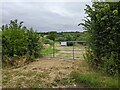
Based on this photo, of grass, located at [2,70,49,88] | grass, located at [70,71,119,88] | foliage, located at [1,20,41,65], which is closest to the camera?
grass, located at [70,71,119,88]

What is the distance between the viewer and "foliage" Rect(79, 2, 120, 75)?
6516 mm

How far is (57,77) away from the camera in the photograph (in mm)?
6637

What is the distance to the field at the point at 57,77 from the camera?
6188 millimetres

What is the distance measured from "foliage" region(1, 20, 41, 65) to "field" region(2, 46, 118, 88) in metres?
0.95

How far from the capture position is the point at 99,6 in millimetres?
6859

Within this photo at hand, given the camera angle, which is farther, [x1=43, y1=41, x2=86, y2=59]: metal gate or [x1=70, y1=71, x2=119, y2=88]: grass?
[x1=43, y1=41, x2=86, y2=59]: metal gate

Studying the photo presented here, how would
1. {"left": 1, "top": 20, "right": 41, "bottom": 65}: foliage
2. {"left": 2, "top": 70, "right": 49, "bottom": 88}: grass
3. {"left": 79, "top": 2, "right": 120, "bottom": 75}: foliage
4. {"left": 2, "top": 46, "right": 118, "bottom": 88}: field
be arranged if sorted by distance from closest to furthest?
{"left": 2, "top": 46, "right": 118, "bottom": 88}: field
{"left": 2, "top": 70, "right": 49, "bottom": 88}: grass
{"left": 79, "top": 2, "right": 120, "bottom": 75}: foliage
{"left": 1, "top": 20, "right": 41, "bottom": 65}: foliage

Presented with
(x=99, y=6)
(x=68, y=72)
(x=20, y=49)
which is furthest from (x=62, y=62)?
(x=99, y=6)

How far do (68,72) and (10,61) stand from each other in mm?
2648

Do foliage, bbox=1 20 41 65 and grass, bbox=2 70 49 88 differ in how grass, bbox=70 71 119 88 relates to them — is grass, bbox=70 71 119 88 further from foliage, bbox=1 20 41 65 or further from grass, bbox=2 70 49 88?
foliage, bbox=1 20 41 65

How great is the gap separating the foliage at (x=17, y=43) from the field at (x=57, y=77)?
0.95 meters

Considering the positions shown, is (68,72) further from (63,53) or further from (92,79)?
(63,53)

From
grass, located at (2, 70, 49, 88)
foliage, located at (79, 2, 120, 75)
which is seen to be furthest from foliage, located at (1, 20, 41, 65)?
foliage, located at (79, 2, 120, 75)

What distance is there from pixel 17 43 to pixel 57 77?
2.96m
